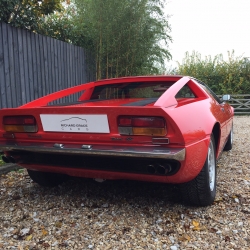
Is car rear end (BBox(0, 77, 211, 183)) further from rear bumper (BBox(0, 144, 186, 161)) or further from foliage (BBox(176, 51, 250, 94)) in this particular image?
foliage (BBox(176, 51, 250, 94))

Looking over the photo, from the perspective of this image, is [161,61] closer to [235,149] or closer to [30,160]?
[235,149]

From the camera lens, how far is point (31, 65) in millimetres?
4570

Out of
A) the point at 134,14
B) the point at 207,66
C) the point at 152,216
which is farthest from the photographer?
the point at 207,66

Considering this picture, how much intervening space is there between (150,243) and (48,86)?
3.97 m

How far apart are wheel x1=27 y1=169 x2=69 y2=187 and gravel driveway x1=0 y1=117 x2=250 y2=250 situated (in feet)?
0.23

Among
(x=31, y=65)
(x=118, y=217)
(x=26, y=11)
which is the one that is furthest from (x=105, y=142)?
(x=26, y=11)

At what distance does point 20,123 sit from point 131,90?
1.23 meters

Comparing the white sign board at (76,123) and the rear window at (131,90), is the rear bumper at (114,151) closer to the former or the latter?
the white sign board at (76,123)

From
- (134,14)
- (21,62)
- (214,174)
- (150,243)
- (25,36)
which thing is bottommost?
(150,243)

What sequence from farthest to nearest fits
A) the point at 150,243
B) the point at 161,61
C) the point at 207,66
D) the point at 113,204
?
the point at 207,66, the point at 161,61, the point at 113,204, the point at 150,243

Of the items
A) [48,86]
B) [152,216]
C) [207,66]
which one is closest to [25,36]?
[48,86]

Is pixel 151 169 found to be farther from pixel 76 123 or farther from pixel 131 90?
pixel 131 90

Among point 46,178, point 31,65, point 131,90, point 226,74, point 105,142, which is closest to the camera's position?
point 105,142

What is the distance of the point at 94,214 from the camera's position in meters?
2.12
